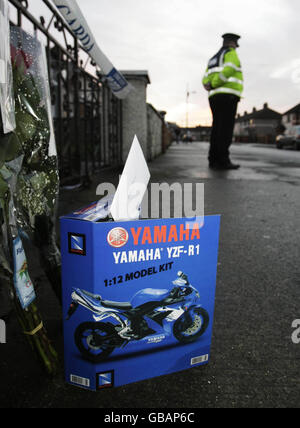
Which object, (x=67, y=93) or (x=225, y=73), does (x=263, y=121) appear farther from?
(x=67, y=93)

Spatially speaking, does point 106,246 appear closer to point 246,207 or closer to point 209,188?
point 246,207

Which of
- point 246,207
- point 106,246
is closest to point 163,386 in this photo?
point 106,246

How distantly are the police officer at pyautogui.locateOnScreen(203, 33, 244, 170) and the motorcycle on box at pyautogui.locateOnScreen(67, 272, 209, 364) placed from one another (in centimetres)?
570

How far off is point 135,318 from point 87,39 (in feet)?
9.74

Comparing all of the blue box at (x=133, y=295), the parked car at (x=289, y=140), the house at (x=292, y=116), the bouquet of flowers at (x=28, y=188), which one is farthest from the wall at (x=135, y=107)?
the house at (x=292, y=116)

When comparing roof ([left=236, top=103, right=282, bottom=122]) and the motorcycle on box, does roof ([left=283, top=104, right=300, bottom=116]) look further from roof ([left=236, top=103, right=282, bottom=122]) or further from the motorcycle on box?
the motorcycle on box

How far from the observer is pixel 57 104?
12.4 feet

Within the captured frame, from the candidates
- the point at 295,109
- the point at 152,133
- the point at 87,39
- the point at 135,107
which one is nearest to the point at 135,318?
the point at 87,39

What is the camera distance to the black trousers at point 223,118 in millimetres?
6430

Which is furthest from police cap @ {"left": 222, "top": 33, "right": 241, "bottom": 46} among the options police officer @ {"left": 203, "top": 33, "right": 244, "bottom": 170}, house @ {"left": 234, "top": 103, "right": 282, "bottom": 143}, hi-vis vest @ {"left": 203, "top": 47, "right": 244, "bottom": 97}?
house @ {"left": 234, "top": 103, "right": 282, "bottom": 143}

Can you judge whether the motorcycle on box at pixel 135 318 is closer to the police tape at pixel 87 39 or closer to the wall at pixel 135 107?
the police tape at pixel 87 39

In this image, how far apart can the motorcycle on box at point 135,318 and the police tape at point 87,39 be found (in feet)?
5.09

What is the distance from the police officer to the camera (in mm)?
6125

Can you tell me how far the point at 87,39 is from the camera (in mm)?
3283
